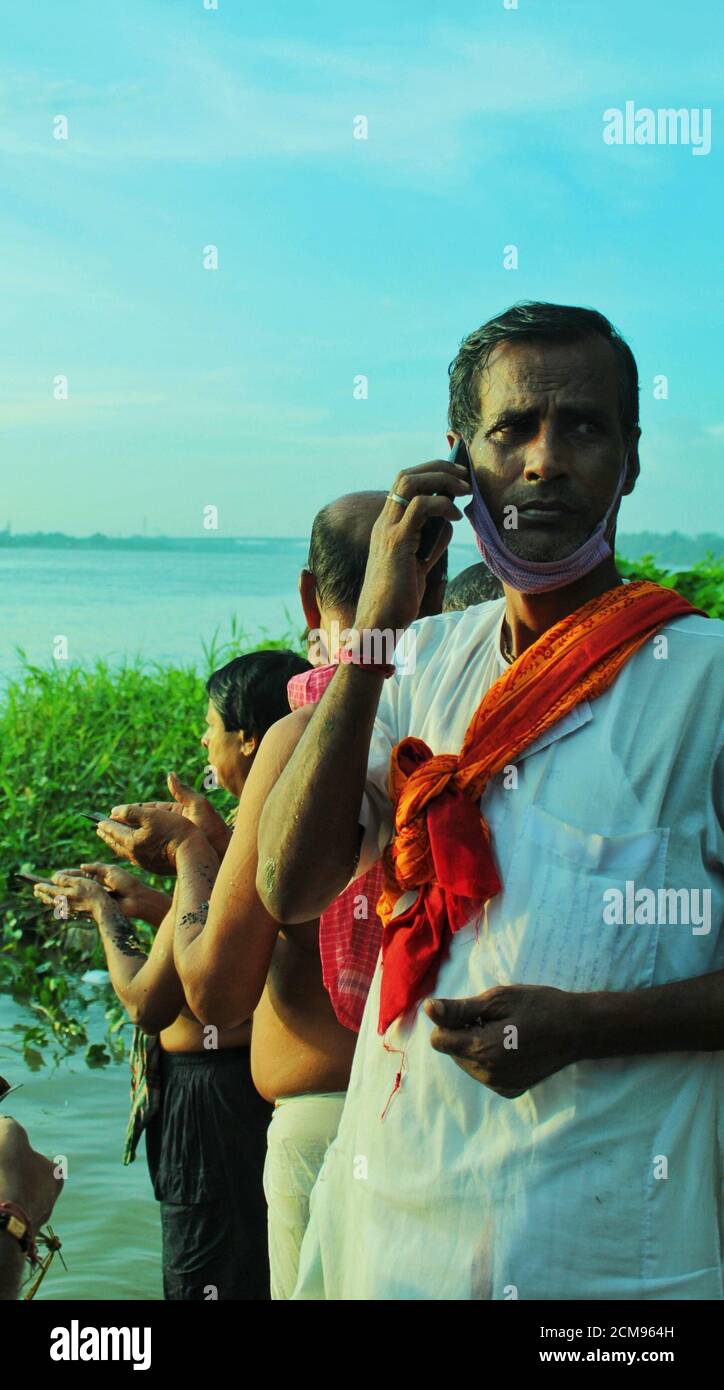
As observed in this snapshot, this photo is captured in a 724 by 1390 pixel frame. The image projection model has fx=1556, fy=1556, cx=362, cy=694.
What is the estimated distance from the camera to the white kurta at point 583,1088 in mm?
1899

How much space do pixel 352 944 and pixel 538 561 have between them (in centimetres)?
75

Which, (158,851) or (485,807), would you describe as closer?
(485,807)

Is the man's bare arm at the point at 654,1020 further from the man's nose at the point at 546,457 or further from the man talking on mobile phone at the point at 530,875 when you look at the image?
the man's nose at the point at 546,457

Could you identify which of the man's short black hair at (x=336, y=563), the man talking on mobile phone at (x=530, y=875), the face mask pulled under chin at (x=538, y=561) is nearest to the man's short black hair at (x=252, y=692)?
the man's short black hair at (x=336, y=563)

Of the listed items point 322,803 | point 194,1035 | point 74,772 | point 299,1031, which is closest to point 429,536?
point 322,803

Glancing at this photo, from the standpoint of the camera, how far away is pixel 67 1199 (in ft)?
17.1

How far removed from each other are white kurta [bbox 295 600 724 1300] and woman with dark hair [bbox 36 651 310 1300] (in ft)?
4.12

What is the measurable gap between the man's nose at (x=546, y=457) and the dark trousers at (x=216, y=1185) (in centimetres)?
171

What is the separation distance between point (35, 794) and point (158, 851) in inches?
193

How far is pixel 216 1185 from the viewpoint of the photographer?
3.31 metres

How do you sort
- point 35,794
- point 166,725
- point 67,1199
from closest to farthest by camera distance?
point 67,1199 → point 35,794 → point 166,725

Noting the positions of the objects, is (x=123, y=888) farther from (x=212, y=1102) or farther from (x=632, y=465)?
(x=632, y=465)
